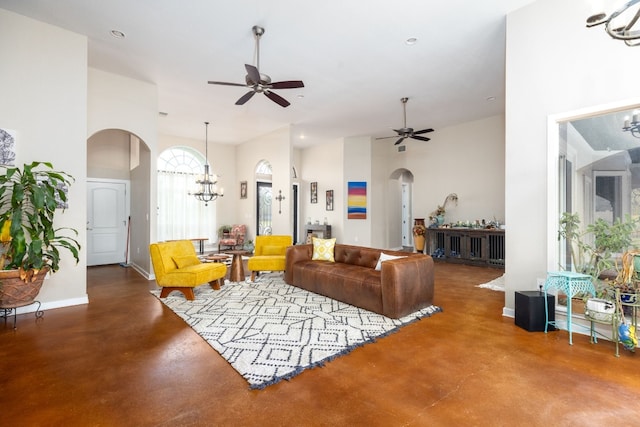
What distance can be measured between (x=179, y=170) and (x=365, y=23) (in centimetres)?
705

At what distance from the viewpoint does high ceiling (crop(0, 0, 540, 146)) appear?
11.1 ft

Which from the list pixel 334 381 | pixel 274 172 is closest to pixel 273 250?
pixel 274 172

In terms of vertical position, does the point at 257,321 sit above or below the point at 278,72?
below

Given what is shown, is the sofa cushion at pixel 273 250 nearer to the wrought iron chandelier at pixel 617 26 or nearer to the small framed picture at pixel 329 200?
the small framed picture at pixel 329 200

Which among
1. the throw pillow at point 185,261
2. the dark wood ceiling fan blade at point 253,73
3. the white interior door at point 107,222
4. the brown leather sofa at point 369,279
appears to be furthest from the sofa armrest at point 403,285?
the white interior door at point 107,222

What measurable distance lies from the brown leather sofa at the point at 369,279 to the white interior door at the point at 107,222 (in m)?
4.74

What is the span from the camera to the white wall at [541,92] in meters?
2.87

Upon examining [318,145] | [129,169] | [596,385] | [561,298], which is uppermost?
[318,145]

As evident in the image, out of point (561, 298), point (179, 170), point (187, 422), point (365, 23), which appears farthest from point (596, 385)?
point (179, 170)

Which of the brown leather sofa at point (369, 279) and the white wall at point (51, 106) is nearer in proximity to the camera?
the brown leather sofa at point (369, 279)

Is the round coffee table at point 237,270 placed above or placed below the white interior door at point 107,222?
below

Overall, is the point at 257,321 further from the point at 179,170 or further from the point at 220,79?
the point at 179,170

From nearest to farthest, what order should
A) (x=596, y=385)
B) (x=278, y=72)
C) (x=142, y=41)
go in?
(x=596, y=385), (x=142, y=41), (x=278, y=72)

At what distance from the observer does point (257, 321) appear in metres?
3.37
